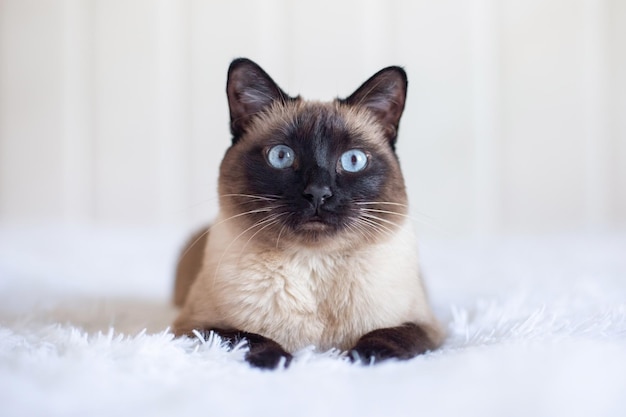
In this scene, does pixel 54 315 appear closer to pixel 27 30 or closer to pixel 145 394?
pixel 145 394

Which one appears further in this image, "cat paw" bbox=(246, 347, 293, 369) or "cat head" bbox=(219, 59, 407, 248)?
"cat head" bbox=(219, 59, 407, 248)

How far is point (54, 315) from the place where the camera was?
1.58 meters

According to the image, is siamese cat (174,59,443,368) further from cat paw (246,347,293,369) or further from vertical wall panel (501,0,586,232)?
vertical wall panel (501,0,586,232)

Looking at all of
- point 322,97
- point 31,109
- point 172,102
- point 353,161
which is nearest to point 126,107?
point 172,102

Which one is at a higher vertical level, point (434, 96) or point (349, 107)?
point (434, 96)

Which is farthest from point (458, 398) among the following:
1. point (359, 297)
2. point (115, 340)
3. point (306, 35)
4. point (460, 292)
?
point (306, 35)

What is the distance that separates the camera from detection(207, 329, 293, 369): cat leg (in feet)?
3.16

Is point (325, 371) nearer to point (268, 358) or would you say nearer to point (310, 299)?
point (268, 358)

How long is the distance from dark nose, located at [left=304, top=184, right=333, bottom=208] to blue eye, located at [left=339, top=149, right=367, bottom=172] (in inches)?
5.0

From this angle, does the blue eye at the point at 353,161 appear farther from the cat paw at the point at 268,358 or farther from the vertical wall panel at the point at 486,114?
the vertical wall panel at the point at 486,114

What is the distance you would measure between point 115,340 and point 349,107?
2.48 feet

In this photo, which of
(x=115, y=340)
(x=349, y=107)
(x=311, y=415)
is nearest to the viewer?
(x=311, y=415)

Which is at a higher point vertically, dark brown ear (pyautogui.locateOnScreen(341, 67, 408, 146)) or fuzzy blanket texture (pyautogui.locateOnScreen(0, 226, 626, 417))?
dark brown ear (pyautogui.locateOnScreen(341, 67, 408, 146))

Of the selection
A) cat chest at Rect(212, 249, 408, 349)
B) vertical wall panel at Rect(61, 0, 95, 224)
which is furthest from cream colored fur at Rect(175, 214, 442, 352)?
vertical wall panel at Rect(61, 0, 95, 224)
